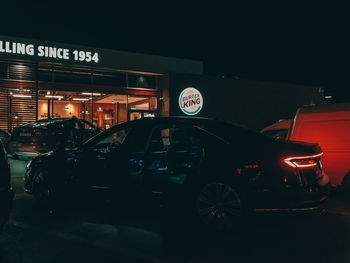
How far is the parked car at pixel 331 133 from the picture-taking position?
6.12 metres

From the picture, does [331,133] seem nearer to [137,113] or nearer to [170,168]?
[170,168]

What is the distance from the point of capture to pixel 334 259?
3543mm

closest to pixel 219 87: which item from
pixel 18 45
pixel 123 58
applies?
pixel 123 58

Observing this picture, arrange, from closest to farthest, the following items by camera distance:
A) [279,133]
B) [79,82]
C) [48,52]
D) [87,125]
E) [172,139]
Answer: [172,139], [279,133], [87,125], [48,52], [79,82]

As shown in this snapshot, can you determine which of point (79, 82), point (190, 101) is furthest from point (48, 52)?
point (190, 101)

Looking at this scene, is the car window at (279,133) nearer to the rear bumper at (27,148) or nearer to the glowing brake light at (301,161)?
the glowing brake light at (301,161)

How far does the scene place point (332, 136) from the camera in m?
6.30

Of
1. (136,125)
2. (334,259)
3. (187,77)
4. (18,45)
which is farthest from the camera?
(187,77)

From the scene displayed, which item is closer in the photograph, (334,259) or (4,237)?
(334,259)

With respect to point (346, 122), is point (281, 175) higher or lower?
lower

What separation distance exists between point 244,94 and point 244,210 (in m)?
19.0

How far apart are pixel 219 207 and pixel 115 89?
1527cm

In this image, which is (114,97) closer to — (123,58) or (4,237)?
(123,58)

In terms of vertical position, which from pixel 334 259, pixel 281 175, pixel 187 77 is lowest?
pixel 334 259
